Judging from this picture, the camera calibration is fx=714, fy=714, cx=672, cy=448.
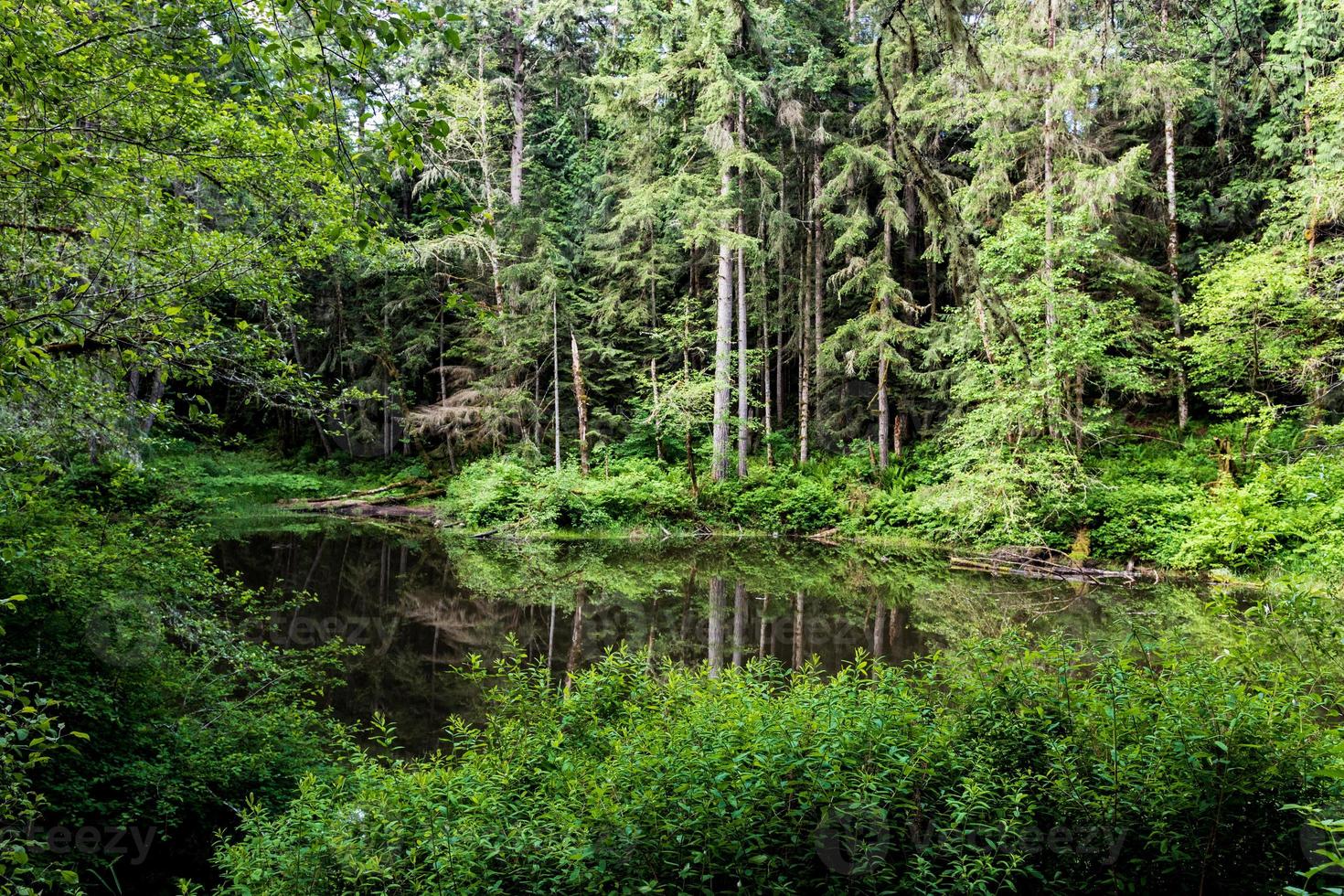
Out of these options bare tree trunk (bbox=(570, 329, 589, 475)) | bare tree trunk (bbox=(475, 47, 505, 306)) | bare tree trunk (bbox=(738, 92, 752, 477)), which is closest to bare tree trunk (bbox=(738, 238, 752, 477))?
bare tree trunk (bbox=(738, 92, 752, 477))

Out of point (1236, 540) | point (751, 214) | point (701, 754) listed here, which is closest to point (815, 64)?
point (751, 214)

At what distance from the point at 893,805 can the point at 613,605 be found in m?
8.59

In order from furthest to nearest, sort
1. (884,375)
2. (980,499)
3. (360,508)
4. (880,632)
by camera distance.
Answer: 1. (360,508)
2. (884,375)
3. (980,499)
4. (880,632)

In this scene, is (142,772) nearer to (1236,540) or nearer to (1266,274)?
(1236,540)

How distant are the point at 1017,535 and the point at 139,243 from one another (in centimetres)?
1466

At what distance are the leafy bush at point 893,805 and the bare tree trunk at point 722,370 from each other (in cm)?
1615

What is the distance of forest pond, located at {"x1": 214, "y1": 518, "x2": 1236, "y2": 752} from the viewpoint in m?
8.23

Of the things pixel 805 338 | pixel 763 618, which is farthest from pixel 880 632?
pixel 805 338

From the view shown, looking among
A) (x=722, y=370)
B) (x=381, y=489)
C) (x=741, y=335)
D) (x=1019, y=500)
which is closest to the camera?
(x=1019, y=500)

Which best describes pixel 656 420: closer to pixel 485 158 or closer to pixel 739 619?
pixel 485 158

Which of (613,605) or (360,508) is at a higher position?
(360,508)

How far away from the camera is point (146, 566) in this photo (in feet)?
17.1

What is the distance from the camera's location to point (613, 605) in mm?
11117

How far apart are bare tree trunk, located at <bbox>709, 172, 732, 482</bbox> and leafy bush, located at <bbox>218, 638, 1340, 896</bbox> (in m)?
16.1
